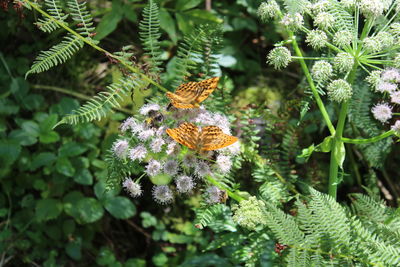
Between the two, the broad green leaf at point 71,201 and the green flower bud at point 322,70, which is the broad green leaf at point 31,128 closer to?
the broad green leaf at point 71,201

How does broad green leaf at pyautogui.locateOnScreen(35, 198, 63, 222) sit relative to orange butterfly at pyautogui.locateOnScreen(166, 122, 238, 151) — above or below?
below

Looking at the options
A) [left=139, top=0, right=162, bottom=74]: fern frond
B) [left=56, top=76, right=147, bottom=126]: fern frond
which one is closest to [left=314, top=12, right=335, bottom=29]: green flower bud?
[left=139, top=0, right=162, bottom=74]: fern frond

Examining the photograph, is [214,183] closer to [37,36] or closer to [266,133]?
[266,133]

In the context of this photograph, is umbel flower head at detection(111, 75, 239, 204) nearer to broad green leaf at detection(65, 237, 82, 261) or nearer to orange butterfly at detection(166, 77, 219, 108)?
orange butterfly at detection(166, 77, 219, 108)

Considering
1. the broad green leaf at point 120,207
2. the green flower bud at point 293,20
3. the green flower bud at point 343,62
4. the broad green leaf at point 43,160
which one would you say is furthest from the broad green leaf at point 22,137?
the green flower bud at point 343,62

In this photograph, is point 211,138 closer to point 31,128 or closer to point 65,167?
point 65,167

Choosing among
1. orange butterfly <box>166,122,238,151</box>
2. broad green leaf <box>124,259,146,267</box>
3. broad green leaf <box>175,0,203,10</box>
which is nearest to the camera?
orange butterfly <box>166,122,238,151</box>

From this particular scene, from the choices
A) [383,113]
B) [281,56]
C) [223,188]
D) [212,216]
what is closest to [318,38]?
[281,56]
